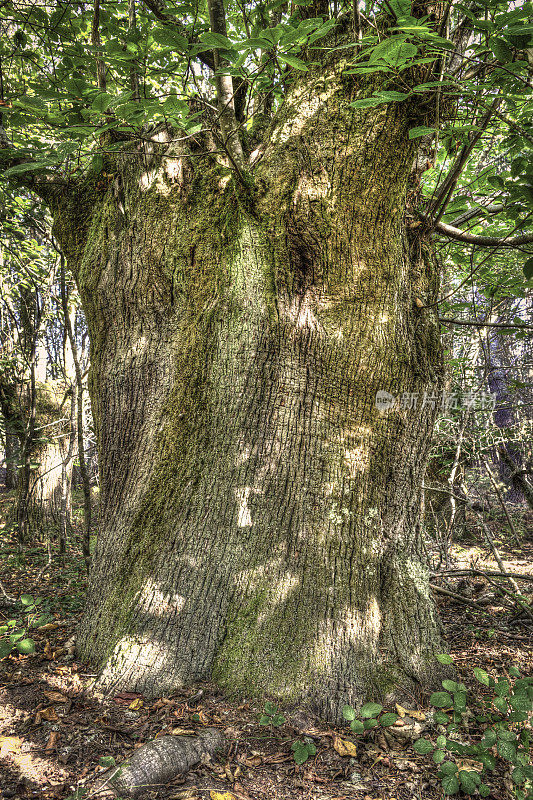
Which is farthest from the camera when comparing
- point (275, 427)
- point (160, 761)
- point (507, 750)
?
point (275, 427)

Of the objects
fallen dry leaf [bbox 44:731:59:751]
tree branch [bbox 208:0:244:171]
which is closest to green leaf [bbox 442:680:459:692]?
fallen dry leaf [bbox 44:731:59:751]

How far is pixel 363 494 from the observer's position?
2525mm

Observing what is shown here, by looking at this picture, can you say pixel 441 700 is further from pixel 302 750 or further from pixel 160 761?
pixel 160 761

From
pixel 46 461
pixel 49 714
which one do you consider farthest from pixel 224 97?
pixel 46 461

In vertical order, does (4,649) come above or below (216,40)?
below

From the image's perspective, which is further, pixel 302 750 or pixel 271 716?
pixel 271 716

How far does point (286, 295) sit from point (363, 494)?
1265 millimetres

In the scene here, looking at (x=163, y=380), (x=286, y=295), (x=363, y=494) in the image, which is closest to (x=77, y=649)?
(x=163, y=380)

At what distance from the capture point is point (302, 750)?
1.94m

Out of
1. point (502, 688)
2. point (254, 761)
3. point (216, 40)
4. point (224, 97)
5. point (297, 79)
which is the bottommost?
point (254, 761)

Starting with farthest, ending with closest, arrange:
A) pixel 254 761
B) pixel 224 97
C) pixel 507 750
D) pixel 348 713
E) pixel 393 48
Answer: pixel 224 97 < pixel 348 713 < pixel 254 761 < pixel 507 750 < pixel 393 48

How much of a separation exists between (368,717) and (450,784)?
42 centimetres

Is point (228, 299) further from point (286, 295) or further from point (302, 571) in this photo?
point (302, 571)

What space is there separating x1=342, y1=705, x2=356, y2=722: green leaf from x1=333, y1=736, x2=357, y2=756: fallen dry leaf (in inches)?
4.4
